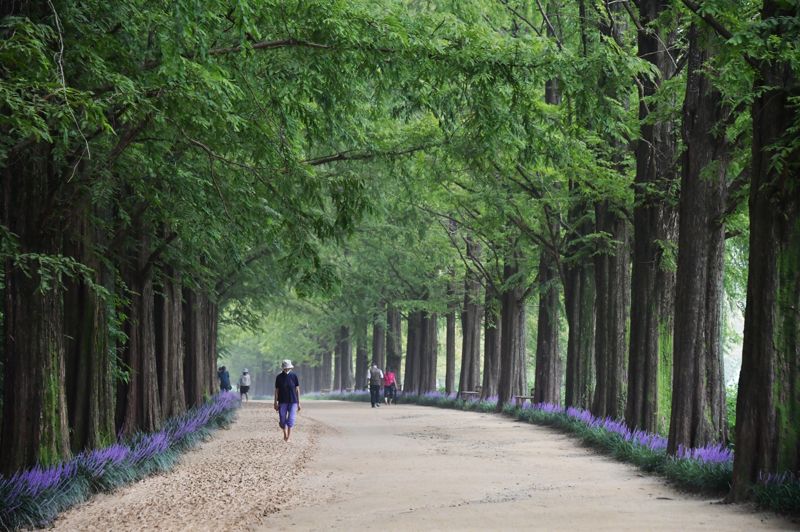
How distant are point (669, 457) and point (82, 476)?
802cm

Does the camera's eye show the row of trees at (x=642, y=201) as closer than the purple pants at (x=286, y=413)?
Yes

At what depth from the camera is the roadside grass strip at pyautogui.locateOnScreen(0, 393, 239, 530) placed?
30.5ft

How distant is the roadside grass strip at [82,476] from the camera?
9289 mm

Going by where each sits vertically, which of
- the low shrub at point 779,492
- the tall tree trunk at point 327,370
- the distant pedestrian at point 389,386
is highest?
the low shrub at point 779,492

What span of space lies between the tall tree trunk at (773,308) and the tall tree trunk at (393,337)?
36801mm

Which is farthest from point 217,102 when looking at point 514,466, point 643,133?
point 643,133

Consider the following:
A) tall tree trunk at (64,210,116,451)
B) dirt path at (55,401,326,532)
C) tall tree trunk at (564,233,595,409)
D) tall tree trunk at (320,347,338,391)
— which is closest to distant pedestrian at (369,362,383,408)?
tall tree trunk at (564,233,595,409)

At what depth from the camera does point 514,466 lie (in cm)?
1521

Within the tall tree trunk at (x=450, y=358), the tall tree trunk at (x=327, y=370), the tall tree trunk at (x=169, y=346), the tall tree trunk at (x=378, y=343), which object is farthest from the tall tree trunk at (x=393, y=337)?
the tall tree trunk at (x=327, y=370)

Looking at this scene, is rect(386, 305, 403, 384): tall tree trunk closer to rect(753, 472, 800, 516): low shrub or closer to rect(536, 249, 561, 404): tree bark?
rect(536, 249, 561, 404): tree bark

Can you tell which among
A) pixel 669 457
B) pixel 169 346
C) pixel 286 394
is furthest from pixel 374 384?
pixel 669 457

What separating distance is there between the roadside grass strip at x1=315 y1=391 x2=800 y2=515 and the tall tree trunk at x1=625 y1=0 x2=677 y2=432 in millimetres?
864

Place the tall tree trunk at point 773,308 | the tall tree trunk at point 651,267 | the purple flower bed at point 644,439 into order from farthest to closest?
1. the tall tree trunk at point 651,267
2. the purple flower bed at point 644,439
3. the tall tree trunk at point 773,308

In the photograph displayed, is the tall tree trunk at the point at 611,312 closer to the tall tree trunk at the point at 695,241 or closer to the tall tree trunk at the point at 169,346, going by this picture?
the tall tree trunk at the point at 695,241
